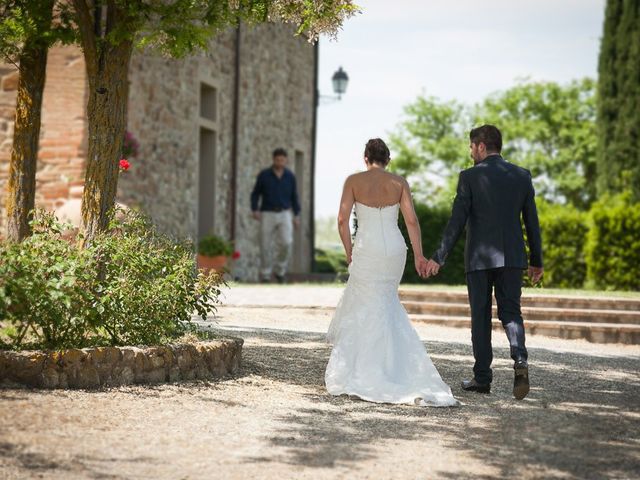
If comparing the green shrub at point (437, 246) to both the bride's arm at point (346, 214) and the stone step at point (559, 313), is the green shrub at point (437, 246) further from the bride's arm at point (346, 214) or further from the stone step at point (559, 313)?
the bride's arm at point (346, 214)

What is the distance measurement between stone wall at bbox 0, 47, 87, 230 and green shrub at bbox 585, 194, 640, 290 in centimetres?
784

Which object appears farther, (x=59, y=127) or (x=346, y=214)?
(x=59, y=127)

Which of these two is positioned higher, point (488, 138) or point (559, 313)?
point (488, 138)

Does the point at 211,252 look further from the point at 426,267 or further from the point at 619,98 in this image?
the point at 619,98

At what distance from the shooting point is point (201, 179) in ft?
59.4

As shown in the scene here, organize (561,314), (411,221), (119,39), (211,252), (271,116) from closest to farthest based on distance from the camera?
(411,221), (119,39), (561,314), (211,252), (271,116)

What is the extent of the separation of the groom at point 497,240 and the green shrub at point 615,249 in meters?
9.29

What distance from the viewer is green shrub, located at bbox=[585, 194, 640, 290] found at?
51.4 ft

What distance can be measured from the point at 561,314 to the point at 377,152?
5.35m

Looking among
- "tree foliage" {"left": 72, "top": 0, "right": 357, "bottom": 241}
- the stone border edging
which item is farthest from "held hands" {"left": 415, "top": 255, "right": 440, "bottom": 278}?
"tree foliage" {"left": 72, "top": 0, "right": 357, "bottom": 241}

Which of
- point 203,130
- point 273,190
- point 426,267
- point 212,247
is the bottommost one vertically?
point 426,267

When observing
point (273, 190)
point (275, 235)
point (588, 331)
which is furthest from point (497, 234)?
point (275, 235)

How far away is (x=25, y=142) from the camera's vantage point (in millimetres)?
8609

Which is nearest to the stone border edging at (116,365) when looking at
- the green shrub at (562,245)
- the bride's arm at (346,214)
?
the bride's arm at (346,214)
